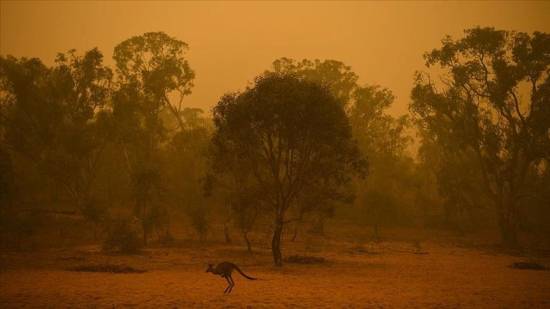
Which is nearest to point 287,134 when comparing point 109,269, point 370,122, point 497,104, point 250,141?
point 250,141

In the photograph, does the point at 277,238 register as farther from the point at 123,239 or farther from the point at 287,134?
the point at 123,239

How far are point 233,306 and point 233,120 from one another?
12.9 meters

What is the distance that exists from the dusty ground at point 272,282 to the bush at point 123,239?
1.00 m

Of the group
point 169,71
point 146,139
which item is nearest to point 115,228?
point 146,139

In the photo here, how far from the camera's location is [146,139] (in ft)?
150

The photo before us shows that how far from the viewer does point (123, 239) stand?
97.3 feet

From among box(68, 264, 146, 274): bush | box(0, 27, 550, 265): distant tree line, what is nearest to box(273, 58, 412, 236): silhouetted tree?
box(0, 27, 550, 265): distant tree line

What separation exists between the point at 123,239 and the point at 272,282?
45.8ft

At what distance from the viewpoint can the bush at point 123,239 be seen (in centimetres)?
2972

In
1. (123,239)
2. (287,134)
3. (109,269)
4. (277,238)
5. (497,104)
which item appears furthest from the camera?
(497,104)

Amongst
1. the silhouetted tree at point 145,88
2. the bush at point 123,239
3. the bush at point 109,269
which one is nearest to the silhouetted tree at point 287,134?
the bush at point 109,269

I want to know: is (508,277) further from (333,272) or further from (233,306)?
(233,306)

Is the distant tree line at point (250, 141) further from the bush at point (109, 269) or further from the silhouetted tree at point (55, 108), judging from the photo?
the bush at point (109, 269)

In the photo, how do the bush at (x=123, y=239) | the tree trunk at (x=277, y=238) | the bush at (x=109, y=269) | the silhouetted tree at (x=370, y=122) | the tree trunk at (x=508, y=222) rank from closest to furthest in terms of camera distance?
the bush at (x=109, y=269)
the tree trunk at (x=277, y=238)
the bush at (x=123, y=239)
the tree trunk at (x=508, y=222)
the silhouetted tree at (x=370, y=122)
